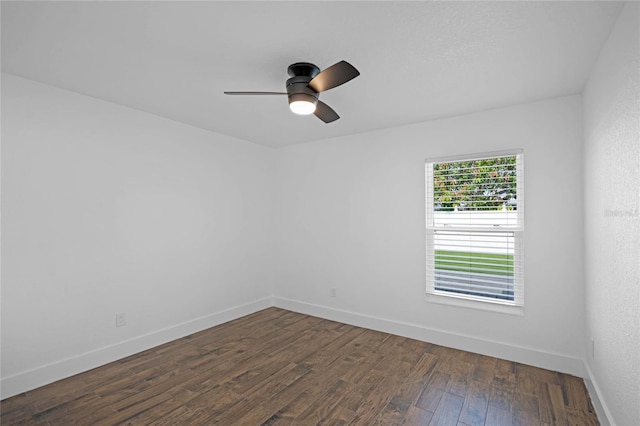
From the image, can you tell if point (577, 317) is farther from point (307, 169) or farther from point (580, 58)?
point (307, 169)

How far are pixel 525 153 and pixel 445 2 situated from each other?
2.03 meters

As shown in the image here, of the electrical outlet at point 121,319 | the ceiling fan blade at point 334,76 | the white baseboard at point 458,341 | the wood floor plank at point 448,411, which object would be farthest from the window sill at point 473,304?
the electrical outlet at point 121,319

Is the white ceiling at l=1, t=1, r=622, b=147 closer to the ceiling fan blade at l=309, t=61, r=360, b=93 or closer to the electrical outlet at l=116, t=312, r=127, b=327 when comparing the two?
the ceiling fan blade at l=309, t=61, r=360, b=93

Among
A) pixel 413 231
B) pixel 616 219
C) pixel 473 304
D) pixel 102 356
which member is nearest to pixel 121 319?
pixel 102 356

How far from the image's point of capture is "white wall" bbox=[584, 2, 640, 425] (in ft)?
4.95

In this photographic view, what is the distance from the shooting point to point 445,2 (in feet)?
5.24

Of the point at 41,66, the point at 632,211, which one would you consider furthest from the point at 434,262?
the point at 41,66

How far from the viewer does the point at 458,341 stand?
130 inches

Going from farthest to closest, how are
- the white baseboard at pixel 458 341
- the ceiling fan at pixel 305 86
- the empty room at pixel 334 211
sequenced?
the white baseboard at pixel 458 341 < the ceiling fan at pixel 305 86 < the empty room at pixel 334 211

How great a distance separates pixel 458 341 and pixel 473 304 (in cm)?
44

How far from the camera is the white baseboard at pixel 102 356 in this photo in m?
2.45

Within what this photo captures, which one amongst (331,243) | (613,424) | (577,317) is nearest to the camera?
(613,424)

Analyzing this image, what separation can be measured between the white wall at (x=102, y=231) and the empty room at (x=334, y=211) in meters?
0.02

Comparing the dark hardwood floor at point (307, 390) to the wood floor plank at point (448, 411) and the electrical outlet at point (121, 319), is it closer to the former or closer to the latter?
the wood floor plank at point (448, 411)
